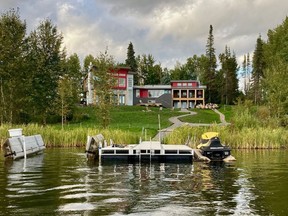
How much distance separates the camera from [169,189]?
1631cm

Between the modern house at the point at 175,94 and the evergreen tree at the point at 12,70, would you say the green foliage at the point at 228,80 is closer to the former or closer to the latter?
the modern house at the point at 175,94

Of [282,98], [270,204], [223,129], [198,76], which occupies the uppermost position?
[198,76]

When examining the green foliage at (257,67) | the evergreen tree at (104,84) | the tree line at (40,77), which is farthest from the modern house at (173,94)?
the evergreen tree at (104,84)

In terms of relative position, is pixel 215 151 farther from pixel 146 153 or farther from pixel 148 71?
pixel 148 71

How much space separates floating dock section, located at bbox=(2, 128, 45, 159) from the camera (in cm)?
2720

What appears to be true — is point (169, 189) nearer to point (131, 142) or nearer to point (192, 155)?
point (192, 155)

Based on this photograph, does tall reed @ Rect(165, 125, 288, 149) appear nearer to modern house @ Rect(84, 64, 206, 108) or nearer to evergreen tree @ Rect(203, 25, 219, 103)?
modern house @ Rect(84, 64, 206, 108)

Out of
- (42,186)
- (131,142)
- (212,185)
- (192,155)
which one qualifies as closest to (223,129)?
(131,142)

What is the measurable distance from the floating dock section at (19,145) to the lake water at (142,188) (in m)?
1.74

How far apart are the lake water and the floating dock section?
A: 68.5 inches

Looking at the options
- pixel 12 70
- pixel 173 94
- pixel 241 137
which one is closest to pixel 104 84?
pixel 12 70

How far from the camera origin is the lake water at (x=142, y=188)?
508 inches

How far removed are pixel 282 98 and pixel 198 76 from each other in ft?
275

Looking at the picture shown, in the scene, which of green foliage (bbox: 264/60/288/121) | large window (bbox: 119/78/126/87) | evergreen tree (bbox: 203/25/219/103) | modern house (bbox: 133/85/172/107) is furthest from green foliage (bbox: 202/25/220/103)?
green foliage (bbox: 264/60/288/121)
